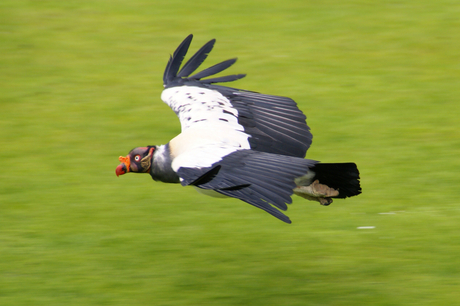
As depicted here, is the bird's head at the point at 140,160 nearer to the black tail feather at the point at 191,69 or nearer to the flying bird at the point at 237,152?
the flying bird at the point at 237,152

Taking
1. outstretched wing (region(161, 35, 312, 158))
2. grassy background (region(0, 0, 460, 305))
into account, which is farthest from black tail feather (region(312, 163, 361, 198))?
grassy background (region(0, 0, 460, 305))

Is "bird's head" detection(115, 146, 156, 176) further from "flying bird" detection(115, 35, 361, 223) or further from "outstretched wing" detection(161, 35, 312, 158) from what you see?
"outstretched wing" detection(161, 35, 312, 158)

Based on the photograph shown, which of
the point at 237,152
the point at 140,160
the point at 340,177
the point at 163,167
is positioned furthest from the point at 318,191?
the point at 140,160

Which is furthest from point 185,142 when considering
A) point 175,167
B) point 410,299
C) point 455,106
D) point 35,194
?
point 455,106

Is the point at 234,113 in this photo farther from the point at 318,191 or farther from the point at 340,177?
the point at 340,177

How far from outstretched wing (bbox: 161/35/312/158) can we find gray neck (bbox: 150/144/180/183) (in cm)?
32

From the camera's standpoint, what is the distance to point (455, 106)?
8648 mm

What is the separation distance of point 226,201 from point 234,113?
1462 millimetres

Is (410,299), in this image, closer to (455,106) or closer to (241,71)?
(455,106)

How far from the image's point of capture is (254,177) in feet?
14.3

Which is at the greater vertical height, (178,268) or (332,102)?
(332,102)

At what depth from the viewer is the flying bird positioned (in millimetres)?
4250

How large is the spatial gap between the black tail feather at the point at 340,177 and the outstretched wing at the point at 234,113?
431 mm

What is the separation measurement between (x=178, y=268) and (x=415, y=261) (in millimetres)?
2111
